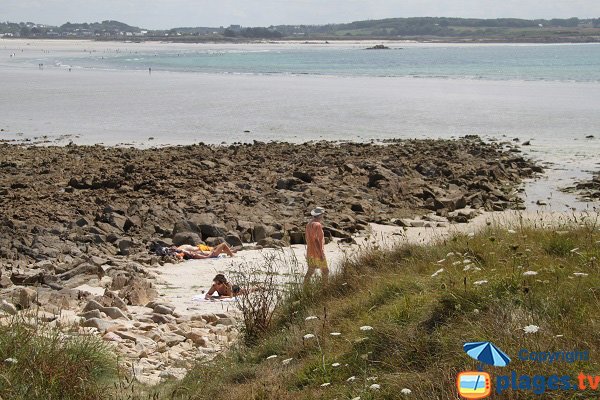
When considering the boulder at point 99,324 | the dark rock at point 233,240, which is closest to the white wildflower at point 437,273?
the boulder at point 99,324

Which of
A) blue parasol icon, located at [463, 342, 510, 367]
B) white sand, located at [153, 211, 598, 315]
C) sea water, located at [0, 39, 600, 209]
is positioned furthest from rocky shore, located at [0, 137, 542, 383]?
blue parasol icon, located at [463, 342, 510, 367]

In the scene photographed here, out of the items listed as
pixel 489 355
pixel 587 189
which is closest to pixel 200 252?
pixel 489 355

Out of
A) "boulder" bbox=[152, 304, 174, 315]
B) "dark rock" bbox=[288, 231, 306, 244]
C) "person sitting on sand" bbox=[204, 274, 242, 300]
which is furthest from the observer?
"dark rock" bbox=[288, 231, 306, 244]

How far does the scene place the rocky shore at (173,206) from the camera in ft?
33.9

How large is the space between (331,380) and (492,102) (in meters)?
40.1

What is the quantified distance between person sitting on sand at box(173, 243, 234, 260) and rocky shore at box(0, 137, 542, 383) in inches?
18.2

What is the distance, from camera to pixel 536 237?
30.6 ft

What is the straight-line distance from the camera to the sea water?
31328 millimetres

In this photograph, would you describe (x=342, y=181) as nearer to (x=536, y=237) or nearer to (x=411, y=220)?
(x=411, y=220)

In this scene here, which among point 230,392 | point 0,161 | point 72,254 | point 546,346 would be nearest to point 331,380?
point 230,392

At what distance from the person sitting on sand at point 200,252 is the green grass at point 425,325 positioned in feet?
17.8

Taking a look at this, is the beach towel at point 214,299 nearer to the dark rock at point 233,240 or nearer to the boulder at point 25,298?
the boulder at point 25,298

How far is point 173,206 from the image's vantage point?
56.4ft

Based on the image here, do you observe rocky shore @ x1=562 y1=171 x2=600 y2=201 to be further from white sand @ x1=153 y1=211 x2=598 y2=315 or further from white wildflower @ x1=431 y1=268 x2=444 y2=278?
white wildflower @ x1=431 y1=268 x2=444 y2=278
